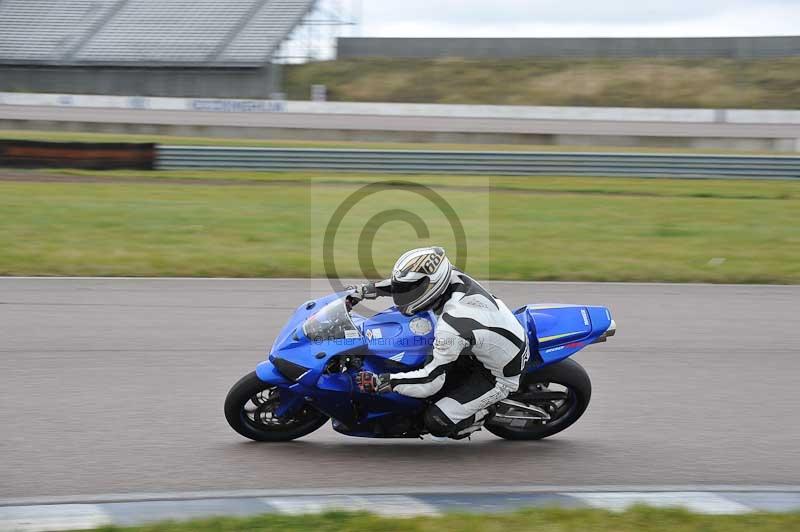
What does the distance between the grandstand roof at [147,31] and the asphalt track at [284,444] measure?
38117 millimetres

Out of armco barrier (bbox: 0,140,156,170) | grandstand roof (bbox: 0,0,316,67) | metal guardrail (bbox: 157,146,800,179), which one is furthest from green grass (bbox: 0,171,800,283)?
grandstand roof (bbox: 0,0,316,67)

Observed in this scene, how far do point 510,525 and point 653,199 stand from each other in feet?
48.6

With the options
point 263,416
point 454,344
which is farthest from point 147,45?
point 454,344

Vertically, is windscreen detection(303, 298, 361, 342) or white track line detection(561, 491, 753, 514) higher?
windscreen detection(303, 298, 361, 342)

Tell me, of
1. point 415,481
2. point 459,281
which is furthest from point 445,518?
point 459,281

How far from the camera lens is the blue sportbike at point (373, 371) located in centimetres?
551

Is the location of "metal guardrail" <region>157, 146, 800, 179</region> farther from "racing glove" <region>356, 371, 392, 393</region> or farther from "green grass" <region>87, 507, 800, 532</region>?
"green grass" <region>87, 507, 800, 532</region>

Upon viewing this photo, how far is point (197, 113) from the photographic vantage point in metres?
39.8

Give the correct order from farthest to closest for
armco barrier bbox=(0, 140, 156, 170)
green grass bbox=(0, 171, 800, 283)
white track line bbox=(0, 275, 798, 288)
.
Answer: armco barrier bbox=(0, 140, 156, 170)
green grass bbox=(0, 171, 800, 283)
white track line bbox=(0, 275, 798, 288)

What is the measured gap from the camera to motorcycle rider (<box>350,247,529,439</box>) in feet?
17.6

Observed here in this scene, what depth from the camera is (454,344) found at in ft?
17.6

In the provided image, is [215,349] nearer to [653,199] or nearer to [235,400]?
[235,400]

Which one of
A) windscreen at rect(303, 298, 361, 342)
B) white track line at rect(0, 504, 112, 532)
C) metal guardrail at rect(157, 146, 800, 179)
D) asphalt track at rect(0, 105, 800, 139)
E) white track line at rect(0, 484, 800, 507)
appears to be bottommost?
white track line at rect(0, 484, 800, 507)

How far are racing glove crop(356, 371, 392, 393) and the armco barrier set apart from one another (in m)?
15.9
